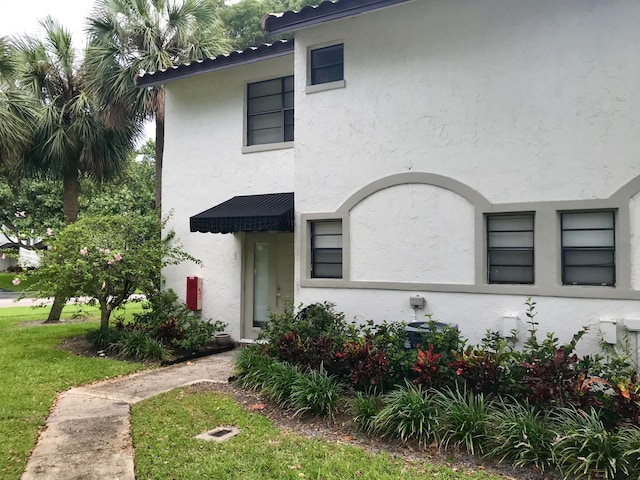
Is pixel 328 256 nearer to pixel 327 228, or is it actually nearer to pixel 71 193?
pixel 327 228

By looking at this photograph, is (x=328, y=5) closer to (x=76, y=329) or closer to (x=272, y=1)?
(x=76, y=329)

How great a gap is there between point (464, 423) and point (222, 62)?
9062mm

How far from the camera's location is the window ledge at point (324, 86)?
8.38 meters

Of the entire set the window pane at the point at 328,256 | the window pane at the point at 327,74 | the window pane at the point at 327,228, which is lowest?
the window pane at the point at 328,256

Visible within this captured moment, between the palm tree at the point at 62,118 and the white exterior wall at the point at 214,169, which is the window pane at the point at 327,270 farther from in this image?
the palm tree at the point at 62,118

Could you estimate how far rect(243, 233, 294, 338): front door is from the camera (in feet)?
35.7

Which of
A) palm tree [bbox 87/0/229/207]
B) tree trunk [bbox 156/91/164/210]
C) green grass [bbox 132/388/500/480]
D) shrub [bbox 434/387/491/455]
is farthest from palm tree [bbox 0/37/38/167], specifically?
shrub [bbox 434/387/491/455]

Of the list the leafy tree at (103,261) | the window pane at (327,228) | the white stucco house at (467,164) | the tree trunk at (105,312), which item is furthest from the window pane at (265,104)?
the tree trunk at (105,312)

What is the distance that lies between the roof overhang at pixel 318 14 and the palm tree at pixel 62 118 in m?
7.67

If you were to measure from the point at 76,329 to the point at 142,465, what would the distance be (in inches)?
393

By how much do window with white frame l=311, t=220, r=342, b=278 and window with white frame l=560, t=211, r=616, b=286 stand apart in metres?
3.60

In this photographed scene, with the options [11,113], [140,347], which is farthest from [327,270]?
[11,113]

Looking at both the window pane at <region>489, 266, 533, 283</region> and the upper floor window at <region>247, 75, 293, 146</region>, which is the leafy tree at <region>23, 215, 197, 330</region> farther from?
the window pane at <region>489, 266, 533, 283</region>

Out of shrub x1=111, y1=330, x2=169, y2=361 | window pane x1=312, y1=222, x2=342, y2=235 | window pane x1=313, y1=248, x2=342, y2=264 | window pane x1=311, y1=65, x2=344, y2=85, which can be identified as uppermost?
window pane x1=311, y1=65, x2=344, y2=85
